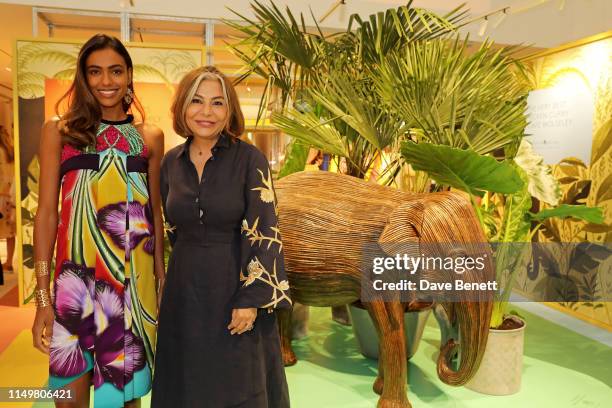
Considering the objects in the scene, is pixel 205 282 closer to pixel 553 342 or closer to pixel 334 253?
pixel 334 253

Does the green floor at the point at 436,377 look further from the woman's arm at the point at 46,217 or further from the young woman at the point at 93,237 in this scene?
the woman's arm at the point at 46,217

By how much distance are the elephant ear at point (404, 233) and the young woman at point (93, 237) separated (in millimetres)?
945

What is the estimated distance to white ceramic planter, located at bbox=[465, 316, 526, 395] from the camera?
2.51 meters

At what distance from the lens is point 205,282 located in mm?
1422

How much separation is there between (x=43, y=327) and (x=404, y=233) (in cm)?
129

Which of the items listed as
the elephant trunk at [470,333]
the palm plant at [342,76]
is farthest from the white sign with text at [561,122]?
the elephant trunk at [470,333]

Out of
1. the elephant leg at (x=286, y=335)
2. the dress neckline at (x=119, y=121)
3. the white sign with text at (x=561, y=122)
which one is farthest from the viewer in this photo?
the white sign with text at (x=561, y=122)

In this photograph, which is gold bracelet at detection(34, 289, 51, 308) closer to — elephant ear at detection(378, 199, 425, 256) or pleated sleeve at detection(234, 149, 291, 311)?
pleated sleeve at detection(234, 149, 291, 311)

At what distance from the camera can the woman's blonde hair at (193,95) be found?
4.61 ft

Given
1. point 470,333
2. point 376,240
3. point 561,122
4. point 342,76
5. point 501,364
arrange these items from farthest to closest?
point 561,122, point 342,76, point 501,364, point 376,240, point 470,333

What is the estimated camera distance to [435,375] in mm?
2752

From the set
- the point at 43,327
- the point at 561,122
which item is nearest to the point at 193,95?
the point at 43,327

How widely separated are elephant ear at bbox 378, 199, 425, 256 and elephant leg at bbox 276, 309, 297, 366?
0.98 meters

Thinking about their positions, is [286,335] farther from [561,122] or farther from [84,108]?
[561,122]
